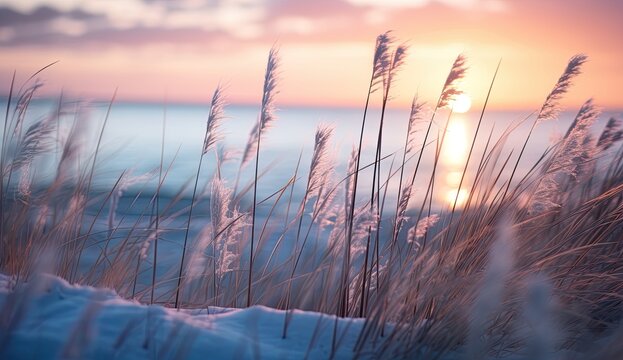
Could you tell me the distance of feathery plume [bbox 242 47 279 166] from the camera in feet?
8.25

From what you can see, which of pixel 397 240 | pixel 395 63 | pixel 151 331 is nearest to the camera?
pixel 151 331

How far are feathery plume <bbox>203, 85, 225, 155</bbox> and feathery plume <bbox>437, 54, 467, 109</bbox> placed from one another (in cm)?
105

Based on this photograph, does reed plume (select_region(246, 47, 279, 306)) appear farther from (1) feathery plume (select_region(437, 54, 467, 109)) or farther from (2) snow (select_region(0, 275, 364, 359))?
Result: (1) feathery plume (select_region(437, 54, 467, 109))

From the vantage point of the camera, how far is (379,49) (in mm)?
2309

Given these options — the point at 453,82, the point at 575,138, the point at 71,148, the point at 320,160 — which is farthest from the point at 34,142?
the point at 575,138

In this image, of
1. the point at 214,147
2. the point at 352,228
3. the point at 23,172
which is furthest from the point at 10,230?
the point at 352,228

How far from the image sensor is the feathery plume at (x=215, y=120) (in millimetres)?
2633

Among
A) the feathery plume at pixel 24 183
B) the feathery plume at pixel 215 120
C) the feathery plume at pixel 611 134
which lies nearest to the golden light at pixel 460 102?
the feathery plume at pixel 611 134

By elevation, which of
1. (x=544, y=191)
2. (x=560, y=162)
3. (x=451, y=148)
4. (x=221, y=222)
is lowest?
(x=221, y=222)

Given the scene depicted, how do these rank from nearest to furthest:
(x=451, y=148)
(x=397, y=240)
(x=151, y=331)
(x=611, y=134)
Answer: (x=151, y=331) < (x=397, y=240) < (x=611, y=134) < (x=451, y=148)

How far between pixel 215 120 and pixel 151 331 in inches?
46.5

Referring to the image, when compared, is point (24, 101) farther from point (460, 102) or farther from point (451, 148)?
point (451, 148)

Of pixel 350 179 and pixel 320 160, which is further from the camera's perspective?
pixel 350 179

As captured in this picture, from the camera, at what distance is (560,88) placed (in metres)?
2.60
